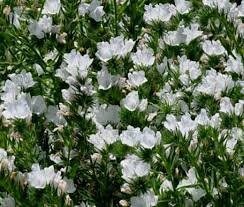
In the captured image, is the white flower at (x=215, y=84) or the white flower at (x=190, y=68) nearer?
the white flower at (x=215, y=84)

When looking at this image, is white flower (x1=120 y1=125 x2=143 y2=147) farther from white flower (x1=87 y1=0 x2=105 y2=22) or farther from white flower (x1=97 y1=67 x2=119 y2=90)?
white flower (x1=87 y1=0 x2=105 y2=22)

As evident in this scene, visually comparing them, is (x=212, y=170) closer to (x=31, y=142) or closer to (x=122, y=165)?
(x=122, y=165)

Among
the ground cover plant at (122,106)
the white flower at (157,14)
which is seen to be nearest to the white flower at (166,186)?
the ground cover plant at (122,106)

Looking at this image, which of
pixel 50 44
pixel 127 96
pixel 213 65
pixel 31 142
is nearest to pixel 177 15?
pixel 213 65

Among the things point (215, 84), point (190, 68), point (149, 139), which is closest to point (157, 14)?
point (190, 68)

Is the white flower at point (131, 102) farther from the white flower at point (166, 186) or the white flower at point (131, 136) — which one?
the white flower at point (166, 186)

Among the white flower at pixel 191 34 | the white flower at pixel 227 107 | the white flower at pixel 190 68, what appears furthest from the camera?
the white flower at pixel 191 34

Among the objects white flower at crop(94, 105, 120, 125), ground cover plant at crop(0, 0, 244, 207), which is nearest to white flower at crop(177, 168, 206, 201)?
ground cover plant at crop(0, 0, 244, 207)
